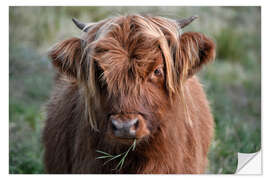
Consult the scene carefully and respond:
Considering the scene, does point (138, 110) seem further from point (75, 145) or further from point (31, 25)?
point (31, 25)

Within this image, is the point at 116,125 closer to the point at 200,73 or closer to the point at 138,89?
the point at 138,89

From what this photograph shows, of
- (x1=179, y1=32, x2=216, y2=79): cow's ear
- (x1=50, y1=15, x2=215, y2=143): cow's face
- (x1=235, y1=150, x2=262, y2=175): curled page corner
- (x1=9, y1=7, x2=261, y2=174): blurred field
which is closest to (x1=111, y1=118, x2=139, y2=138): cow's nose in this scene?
(x1=50, y1=15, x2=215, y2=143): cow's face

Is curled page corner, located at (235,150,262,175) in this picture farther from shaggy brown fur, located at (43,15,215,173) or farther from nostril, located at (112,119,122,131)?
nostril, located at (112,119,122,131)

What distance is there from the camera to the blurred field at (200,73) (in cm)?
505

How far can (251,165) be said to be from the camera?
3338 mm

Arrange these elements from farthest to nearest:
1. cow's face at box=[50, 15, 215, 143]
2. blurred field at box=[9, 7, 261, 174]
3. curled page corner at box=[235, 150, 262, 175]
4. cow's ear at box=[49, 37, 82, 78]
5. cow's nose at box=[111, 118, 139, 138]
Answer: blurred field at box=[9, 7, 261, 174] < curled page corner at box=[235, 150, 262, 175] < cow's ear at box=[49, 37, 82, 78] < cow's face at box=[50, 15, 215, 143] < cow's nose at box=[111, 118, 139, 138]

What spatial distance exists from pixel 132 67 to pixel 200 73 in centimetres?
415

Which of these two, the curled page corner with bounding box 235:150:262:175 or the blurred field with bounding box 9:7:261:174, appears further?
the blurred field with bounding box 9:7:261:174

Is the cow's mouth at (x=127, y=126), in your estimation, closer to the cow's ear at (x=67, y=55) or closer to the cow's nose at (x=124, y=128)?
the cow's nose at (x=124, y=128)

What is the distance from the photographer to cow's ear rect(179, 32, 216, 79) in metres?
2.93

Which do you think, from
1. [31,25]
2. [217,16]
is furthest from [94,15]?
[217,16]

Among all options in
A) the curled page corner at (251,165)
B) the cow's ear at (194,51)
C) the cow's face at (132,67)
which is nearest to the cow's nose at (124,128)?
the cow's face at (132,67)

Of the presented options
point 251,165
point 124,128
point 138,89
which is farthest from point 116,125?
point 251,165

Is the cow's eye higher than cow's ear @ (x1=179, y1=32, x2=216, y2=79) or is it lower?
lower
